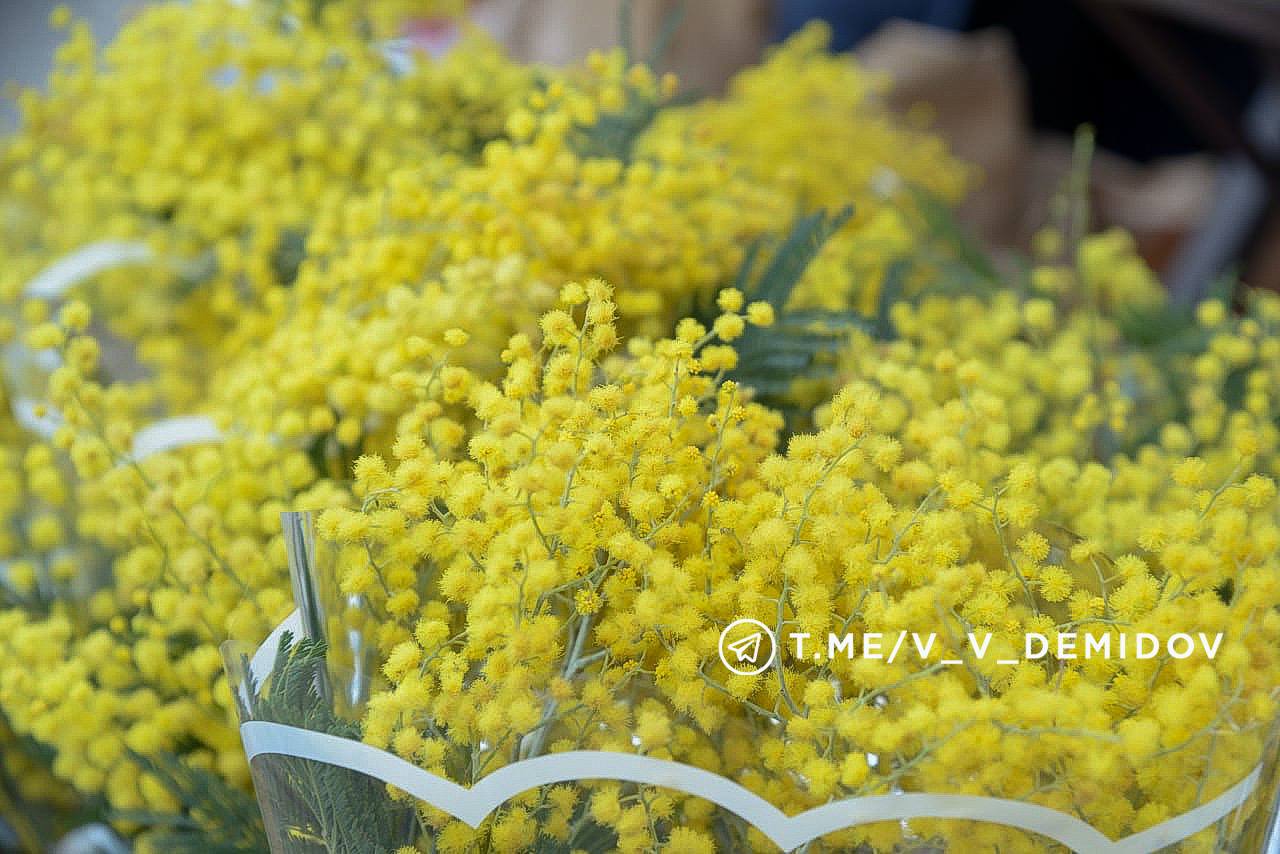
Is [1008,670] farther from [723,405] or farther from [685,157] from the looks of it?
[685,157]

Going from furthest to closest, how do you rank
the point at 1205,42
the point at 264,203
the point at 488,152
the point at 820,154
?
the point at 1205,42 → the point at 820,154 → the point at 264,203 → the point at 488,152

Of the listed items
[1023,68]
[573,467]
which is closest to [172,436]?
[573,467]

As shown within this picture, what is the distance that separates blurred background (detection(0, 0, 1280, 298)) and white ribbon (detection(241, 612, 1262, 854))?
900mm

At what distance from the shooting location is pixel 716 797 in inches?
17.1

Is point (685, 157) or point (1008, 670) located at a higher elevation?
point (685, 157)

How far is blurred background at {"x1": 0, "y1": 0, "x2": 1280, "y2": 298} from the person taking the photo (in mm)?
1616

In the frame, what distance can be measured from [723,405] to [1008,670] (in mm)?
159

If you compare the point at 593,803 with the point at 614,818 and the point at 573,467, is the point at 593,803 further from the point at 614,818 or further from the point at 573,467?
the point at 573,467

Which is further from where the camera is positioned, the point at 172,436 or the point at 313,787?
the point at 172,436

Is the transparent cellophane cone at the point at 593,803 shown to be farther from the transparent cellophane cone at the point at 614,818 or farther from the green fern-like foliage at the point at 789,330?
the green fern-like foliage at the point at 789,330

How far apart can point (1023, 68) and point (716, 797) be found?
2.80 metres

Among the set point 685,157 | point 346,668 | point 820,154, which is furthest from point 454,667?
point 820,154

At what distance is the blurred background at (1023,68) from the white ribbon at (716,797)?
0.90 m

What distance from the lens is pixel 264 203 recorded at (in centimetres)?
87
